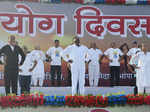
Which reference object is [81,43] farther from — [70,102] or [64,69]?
[70,102]

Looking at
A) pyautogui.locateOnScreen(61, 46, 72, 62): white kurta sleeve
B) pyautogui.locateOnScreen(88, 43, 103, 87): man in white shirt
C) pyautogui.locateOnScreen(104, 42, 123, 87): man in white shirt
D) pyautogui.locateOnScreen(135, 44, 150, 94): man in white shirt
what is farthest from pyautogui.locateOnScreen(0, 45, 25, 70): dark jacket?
pyautogui.locateOnScreen(135, 44, 150, 94): man in white shirt

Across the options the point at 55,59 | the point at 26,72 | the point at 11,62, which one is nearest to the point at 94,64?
the point at 55,59

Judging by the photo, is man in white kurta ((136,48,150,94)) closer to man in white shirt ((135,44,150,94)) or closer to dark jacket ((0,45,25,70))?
man in white shirt ((135,44,150,94))

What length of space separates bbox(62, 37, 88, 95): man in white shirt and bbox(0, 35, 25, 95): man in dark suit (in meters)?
0.89

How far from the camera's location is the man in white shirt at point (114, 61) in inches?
200

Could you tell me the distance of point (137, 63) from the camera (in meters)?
5.08

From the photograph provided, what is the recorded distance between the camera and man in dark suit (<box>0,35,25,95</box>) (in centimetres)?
484

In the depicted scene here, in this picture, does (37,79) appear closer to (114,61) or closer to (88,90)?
(88,90)

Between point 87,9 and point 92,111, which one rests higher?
point 87,9

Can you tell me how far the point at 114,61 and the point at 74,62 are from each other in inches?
32.5

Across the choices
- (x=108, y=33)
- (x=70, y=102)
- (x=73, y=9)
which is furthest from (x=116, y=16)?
(x=70, y=102)

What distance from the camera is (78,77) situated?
4.97 metres

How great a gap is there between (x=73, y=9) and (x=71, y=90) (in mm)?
1577

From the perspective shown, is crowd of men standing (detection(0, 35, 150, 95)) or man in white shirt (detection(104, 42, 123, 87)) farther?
man in white shirt (detection(104, 42, 123, 87))
